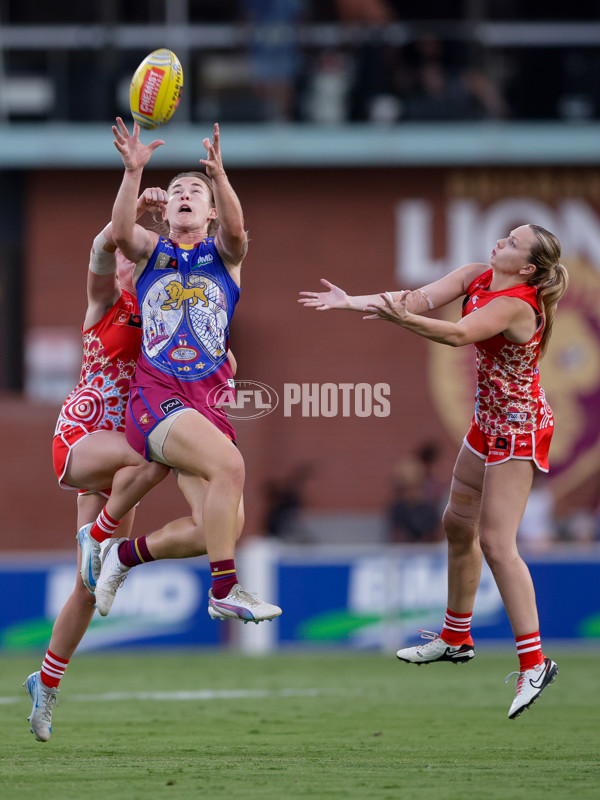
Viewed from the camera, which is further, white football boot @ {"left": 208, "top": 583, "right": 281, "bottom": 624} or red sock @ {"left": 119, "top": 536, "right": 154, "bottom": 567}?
red sock @ {"left": 119, "top": 536, "right": 154, "bottom": 567}

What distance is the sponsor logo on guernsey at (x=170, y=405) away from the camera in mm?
6922

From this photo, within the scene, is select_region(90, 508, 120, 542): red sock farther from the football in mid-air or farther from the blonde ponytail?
the blonde ponytail

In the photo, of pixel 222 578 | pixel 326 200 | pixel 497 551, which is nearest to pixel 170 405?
pixel 222 578

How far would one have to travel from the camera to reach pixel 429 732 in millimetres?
8203

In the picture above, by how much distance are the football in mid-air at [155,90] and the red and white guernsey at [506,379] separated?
6.24 feet

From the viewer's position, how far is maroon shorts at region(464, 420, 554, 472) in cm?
730

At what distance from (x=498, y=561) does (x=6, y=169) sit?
1233 centimetres

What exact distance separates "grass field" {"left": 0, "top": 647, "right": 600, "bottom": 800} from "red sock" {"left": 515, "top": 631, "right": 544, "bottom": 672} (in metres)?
0.47

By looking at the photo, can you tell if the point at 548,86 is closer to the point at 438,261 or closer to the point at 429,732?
the point at 438,261

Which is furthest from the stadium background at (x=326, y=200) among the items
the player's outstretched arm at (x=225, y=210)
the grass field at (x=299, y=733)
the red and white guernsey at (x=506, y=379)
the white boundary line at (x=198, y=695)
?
the player's outstretched arm at (x=225, y=210)

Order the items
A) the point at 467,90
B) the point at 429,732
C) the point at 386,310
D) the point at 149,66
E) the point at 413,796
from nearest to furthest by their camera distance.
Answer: the point at 413,796 < the point at 386,310 < the point at 149,66 < the point at 429,732 < the point at 467,90

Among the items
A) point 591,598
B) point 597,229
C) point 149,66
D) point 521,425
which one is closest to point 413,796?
point 521,425

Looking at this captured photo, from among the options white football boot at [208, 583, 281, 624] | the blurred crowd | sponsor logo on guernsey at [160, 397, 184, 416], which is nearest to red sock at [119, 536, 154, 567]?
white football boot at [208, 583, 281, 624]

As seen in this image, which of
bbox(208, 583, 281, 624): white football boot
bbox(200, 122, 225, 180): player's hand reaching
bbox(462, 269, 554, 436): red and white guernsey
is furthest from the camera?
bbox(462, 269, 554, 436): red and white guernsey
